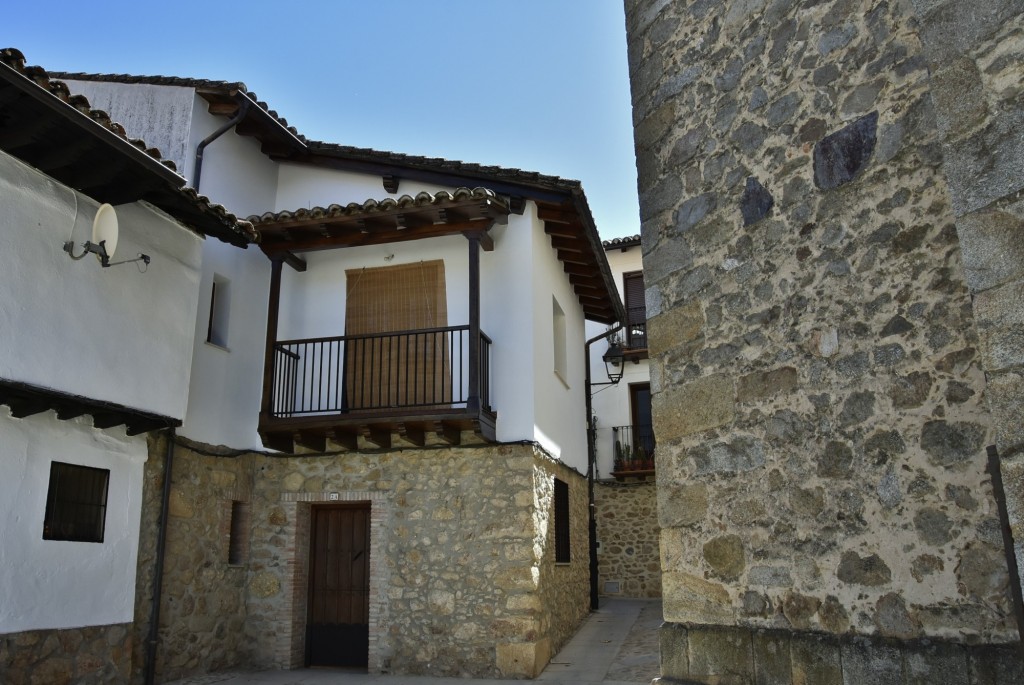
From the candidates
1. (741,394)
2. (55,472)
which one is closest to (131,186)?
(55,472)

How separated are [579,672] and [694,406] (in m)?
5.23

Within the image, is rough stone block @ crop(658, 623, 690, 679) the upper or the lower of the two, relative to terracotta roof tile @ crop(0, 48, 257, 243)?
lower

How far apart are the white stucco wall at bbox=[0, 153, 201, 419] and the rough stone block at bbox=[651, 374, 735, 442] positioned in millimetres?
4993

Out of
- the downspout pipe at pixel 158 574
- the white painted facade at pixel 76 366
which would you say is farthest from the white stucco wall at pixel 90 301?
the downspout pipe at pixel 158 574

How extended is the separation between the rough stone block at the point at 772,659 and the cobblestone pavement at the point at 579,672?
4506 mm

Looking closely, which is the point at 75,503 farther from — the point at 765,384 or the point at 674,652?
the point at 765,384

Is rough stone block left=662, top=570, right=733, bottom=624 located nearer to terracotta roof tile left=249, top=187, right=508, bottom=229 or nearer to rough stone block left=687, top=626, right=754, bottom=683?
rough stone block left=687, top=626, right=754, bottom=683

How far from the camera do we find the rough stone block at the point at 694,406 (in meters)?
3.99

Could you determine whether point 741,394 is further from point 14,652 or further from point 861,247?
point 14,652

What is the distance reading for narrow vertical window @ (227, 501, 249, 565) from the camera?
9.27 m

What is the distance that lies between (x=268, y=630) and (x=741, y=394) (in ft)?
23.0

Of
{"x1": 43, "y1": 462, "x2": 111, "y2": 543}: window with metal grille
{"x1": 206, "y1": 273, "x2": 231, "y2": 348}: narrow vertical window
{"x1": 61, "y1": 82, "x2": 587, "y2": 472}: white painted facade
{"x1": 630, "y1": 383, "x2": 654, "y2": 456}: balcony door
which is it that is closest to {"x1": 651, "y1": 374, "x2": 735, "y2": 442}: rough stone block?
{"x1": 61, "y1": 82, "x2": 587, "y2": 472}: white painted facade

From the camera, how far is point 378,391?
9438 millimetres

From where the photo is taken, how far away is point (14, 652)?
637 centimetres
